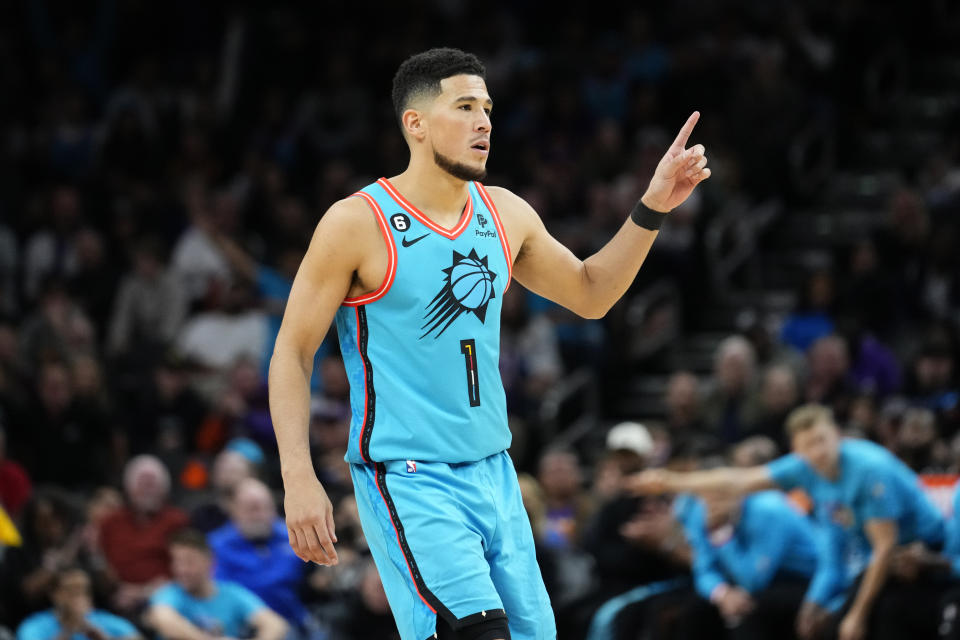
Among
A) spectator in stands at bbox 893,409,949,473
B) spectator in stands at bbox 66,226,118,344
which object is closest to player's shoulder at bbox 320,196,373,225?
spectator in stands at bbox 893,409,949,473

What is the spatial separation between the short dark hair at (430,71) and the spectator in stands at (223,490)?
6.30m

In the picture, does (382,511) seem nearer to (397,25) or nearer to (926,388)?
A: (926,388)

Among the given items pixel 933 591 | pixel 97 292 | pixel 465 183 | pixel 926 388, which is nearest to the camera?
pixel 465 183

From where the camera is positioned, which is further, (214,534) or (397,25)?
(397,25)

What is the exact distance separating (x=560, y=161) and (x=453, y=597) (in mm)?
10756

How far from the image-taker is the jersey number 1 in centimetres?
444

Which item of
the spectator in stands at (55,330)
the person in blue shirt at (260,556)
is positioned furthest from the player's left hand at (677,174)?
the spectator in stands at (55,330)

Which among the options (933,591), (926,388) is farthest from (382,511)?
(926,388)

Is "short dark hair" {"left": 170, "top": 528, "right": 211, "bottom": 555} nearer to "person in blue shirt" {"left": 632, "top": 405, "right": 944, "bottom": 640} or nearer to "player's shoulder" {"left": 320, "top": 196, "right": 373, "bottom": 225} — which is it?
"person in blue shirt" {"left": 632, "top": 405, "right": 944, "bottom": 640}

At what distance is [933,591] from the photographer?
27.5 feet

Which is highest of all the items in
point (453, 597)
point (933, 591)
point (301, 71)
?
point (301, 71)

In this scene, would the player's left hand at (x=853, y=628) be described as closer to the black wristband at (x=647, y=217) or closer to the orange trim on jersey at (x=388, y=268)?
the black wristband at (x=647, y=217)

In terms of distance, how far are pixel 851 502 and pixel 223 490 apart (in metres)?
4.60

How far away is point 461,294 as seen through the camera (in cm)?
446
